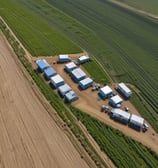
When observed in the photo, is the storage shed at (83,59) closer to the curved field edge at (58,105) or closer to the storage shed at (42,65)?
the storage shed at (42,65)

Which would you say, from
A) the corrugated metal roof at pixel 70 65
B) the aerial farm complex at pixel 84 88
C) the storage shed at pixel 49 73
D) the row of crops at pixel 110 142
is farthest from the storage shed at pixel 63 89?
the corrugated metal roof at pixel 70 65

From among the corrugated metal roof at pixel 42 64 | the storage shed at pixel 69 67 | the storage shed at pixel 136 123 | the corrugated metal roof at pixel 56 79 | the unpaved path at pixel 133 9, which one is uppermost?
the unpaved path at pixel 133 9

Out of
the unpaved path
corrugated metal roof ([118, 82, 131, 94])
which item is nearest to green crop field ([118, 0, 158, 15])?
the unpaved path

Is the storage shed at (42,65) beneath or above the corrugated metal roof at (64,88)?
above

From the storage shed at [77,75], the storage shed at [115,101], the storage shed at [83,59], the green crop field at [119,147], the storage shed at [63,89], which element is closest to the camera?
the green crop field at [119,147]

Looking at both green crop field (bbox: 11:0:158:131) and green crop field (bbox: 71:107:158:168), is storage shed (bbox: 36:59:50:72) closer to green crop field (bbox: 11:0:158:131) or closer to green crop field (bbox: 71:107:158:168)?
green crop field (bbox: 11:0:158:131)

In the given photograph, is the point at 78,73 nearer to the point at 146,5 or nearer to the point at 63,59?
the point at 63,59
